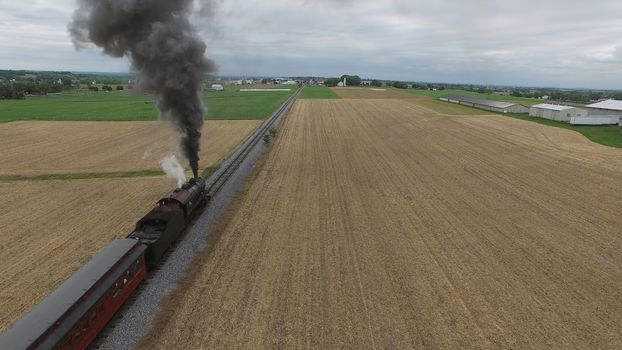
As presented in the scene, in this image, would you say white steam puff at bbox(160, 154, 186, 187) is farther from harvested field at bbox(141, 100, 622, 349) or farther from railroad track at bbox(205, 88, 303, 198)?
harvested field at bbox(141, 100, 622, 349)

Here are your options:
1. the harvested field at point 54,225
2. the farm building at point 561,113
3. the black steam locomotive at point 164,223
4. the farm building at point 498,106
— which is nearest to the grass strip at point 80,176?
the harvested field at point 54,225

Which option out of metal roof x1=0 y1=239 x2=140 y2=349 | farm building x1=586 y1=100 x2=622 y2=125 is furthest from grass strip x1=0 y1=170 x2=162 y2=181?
farm building x1=586 y1=100 x2=622 y2=125

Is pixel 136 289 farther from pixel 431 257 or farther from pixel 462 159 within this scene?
pixel 462 159

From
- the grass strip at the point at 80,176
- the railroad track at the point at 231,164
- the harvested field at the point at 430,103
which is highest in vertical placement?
the harvested field at the point at 430,103

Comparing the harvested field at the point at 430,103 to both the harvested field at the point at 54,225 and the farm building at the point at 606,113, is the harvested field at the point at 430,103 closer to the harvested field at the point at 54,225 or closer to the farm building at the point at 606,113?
the farm building at the point at 606,113

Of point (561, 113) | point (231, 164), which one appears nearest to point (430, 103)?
point (561, 113)

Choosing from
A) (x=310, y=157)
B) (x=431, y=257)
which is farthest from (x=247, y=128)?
(x=431, y=257)
